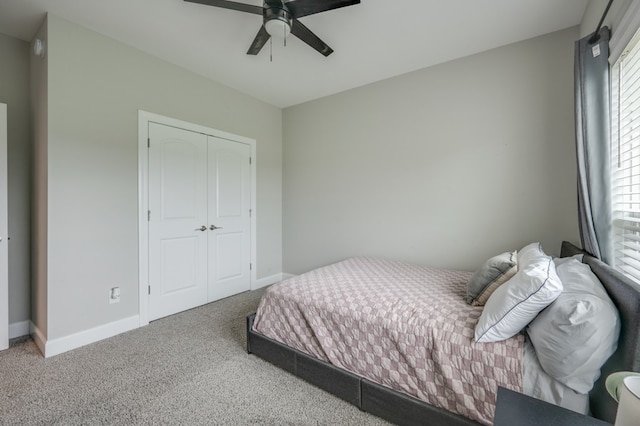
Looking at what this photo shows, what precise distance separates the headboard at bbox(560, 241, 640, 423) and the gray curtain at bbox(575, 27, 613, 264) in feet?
1.74

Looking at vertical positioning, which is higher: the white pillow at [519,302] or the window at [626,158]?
the window at [626,158]

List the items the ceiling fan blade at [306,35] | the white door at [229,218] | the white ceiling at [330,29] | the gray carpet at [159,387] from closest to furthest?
1. the gray carpet at [159,387]
2. the ceiling fan blade at [306,35]
3. the white ceiling at [330,29]
4. the white door at [229,218]

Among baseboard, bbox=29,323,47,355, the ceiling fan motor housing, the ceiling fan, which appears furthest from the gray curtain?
baseboard, bbox=29,323,47,355

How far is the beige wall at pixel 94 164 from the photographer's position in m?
2.20

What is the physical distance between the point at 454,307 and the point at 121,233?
284cm

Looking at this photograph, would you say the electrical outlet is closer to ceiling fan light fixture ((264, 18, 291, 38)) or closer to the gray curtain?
ceiling fan light fixture ((264, 18, 291, 38))

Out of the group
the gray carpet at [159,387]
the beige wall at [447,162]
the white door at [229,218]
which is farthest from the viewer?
the white door at [229,218]

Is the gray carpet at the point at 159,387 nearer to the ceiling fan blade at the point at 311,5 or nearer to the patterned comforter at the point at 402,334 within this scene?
the patterned comforter at the point at 402,334

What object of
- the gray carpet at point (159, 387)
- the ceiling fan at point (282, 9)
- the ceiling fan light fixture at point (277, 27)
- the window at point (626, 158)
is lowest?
the gray carpet at point (159, 387)

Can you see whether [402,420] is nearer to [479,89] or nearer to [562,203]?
[562,203]

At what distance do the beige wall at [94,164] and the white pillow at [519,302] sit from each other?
294cm

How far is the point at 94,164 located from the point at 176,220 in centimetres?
87

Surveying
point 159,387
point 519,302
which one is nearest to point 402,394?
point 519,302

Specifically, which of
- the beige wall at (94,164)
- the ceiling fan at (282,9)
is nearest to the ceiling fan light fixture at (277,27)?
the ceiling fan at (282,9)
